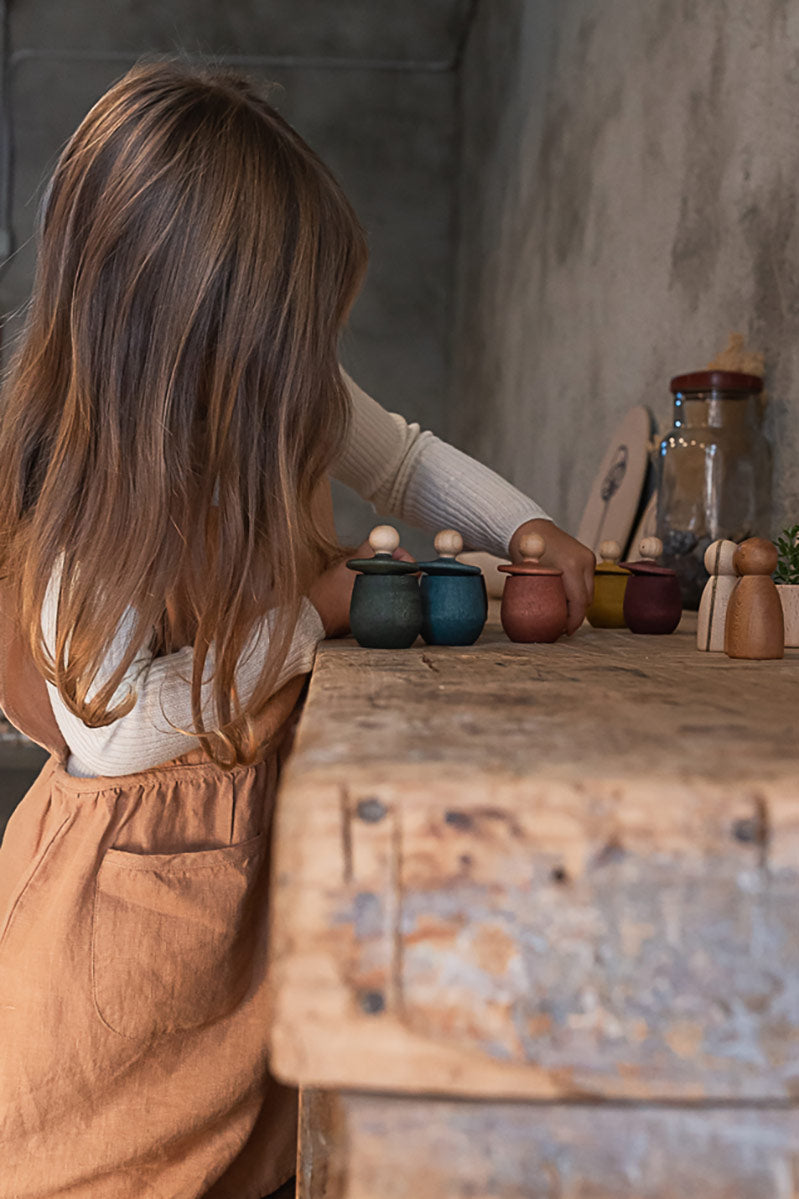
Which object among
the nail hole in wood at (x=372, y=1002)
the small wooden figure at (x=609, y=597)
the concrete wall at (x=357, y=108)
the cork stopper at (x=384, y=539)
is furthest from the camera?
the concrete wall at (x=357, y=108)

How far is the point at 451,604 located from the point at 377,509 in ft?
1.87

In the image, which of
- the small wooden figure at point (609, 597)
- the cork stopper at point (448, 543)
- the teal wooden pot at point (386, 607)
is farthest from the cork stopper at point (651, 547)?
the teal wooden pot at point (386, 607)

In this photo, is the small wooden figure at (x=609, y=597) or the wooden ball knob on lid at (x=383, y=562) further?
the small wooden figure at (x=609, y=597)

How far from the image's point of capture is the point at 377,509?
136 centimetres

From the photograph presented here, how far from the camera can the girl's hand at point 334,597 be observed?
0.92 meters

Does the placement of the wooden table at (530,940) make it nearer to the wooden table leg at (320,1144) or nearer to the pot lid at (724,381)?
the wooden table leg at (320,1144)

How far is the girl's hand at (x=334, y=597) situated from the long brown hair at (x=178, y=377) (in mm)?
51

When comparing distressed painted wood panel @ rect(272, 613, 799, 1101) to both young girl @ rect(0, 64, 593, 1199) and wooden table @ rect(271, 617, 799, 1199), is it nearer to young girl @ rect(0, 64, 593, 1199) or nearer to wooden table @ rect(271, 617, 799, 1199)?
wooden table @ rect(271, 617, 799, 1199)

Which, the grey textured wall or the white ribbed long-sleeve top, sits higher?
the grey textured wall

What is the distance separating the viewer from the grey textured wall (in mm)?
1368

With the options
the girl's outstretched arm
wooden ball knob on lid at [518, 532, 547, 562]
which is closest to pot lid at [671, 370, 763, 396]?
the girl's outstretched arm

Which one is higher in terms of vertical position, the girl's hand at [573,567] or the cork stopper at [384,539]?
the cork stopper at [384,539]

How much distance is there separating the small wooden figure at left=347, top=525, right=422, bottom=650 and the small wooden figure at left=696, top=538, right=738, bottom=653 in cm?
26

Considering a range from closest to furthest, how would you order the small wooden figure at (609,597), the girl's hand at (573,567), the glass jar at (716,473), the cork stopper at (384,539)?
the cork stopper at (384,539) < the girl's hand at (573,567) < the small wooden figure at (609,597) < the glass jar at (716,473)
